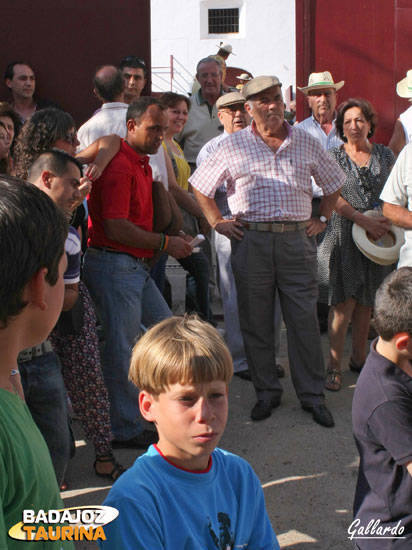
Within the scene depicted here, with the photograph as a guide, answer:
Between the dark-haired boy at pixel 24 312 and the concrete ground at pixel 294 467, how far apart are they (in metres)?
1.80

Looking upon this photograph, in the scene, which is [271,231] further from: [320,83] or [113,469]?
[320,83]

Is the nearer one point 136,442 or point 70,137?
point 70,137

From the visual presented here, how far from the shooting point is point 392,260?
4.78 metres

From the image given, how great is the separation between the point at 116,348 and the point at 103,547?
213 centimetres

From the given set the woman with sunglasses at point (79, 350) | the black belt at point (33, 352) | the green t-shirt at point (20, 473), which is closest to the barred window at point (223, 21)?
the woman with sunglasses at point (79, 350)

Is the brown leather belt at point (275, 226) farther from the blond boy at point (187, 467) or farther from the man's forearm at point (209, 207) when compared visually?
the blond boy at point (187, 467)

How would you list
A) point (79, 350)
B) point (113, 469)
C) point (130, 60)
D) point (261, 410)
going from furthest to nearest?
point (130, 60)
point (261, 410)
point (113, 469)
point (79, 350)

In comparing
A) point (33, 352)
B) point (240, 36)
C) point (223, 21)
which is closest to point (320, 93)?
point (33, 352)

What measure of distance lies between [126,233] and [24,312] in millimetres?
2372

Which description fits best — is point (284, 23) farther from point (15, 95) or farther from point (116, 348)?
point (116, 348)

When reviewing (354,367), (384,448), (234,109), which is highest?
(234,109)

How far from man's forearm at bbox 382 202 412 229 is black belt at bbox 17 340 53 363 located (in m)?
2.42

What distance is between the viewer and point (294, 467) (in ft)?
11.9

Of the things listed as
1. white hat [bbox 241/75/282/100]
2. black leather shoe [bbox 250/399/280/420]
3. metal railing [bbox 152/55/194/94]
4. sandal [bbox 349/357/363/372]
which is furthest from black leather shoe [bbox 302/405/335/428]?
metal railing [bbox 152/55/194/94]
